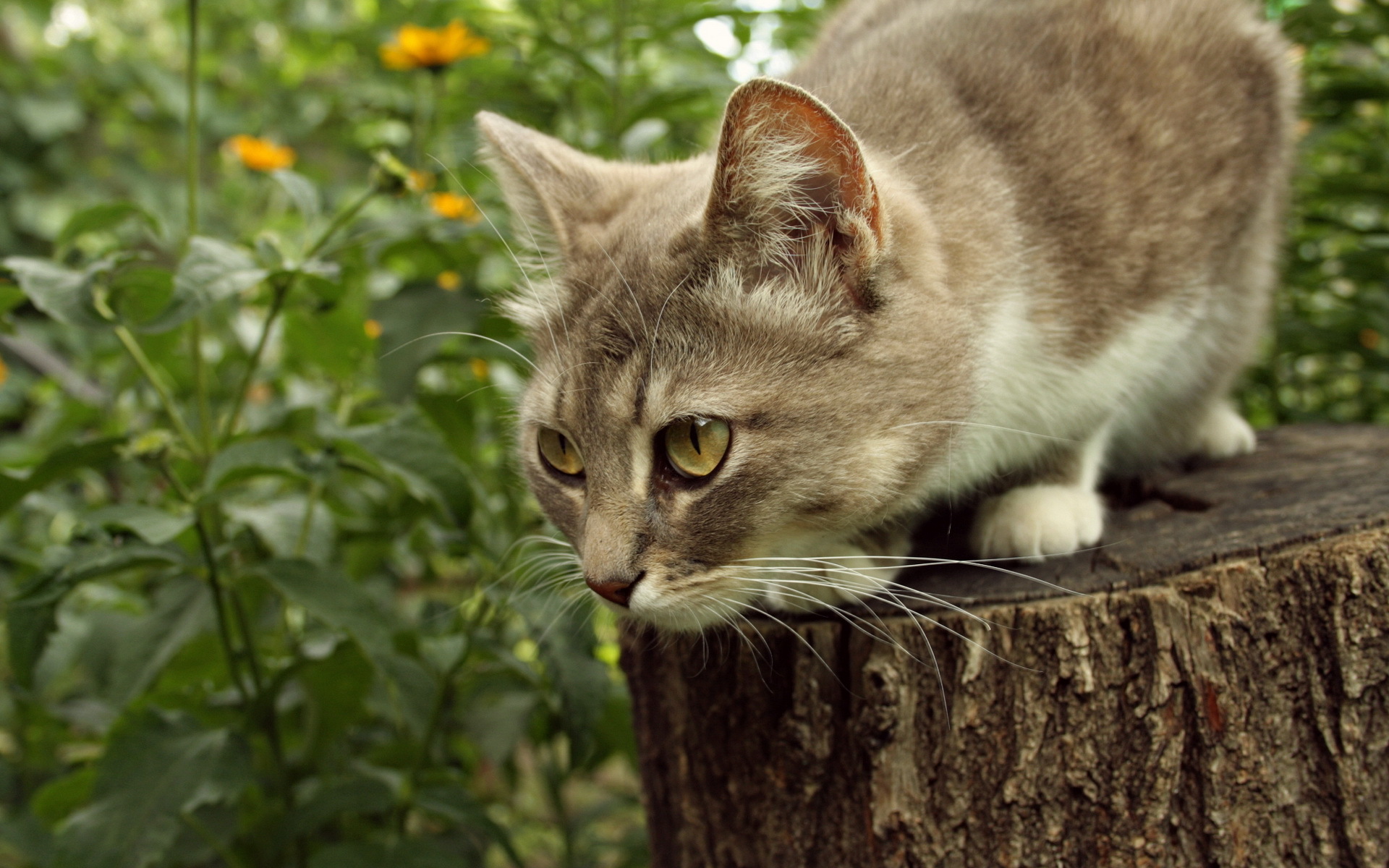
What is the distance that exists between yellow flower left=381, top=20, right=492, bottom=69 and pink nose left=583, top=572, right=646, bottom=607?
1.93 meters

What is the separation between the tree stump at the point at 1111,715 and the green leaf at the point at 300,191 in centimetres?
119

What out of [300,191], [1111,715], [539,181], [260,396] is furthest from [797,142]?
[260,396]

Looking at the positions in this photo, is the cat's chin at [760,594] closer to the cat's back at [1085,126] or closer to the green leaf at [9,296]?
the cat's back at [1085,126]

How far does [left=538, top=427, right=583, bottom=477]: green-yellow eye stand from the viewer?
176cm

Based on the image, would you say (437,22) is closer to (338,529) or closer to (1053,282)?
(338,529)

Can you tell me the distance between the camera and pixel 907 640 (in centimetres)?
159

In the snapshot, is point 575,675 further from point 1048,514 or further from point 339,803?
point 1048,514

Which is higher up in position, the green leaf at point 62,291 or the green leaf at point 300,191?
the green leaf at point 300,191

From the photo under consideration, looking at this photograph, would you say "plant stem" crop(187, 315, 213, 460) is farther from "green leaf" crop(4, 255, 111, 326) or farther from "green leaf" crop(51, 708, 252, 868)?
"green leaf" crop(51, 708, 252, 868)

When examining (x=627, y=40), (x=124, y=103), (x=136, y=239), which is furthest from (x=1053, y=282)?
(x=124, y=103)

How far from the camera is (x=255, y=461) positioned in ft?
5.82

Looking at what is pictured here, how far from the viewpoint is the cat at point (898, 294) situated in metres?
1.52

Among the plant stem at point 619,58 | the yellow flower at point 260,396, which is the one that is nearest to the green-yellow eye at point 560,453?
the plant stem at point 619,58

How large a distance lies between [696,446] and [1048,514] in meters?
0.78
